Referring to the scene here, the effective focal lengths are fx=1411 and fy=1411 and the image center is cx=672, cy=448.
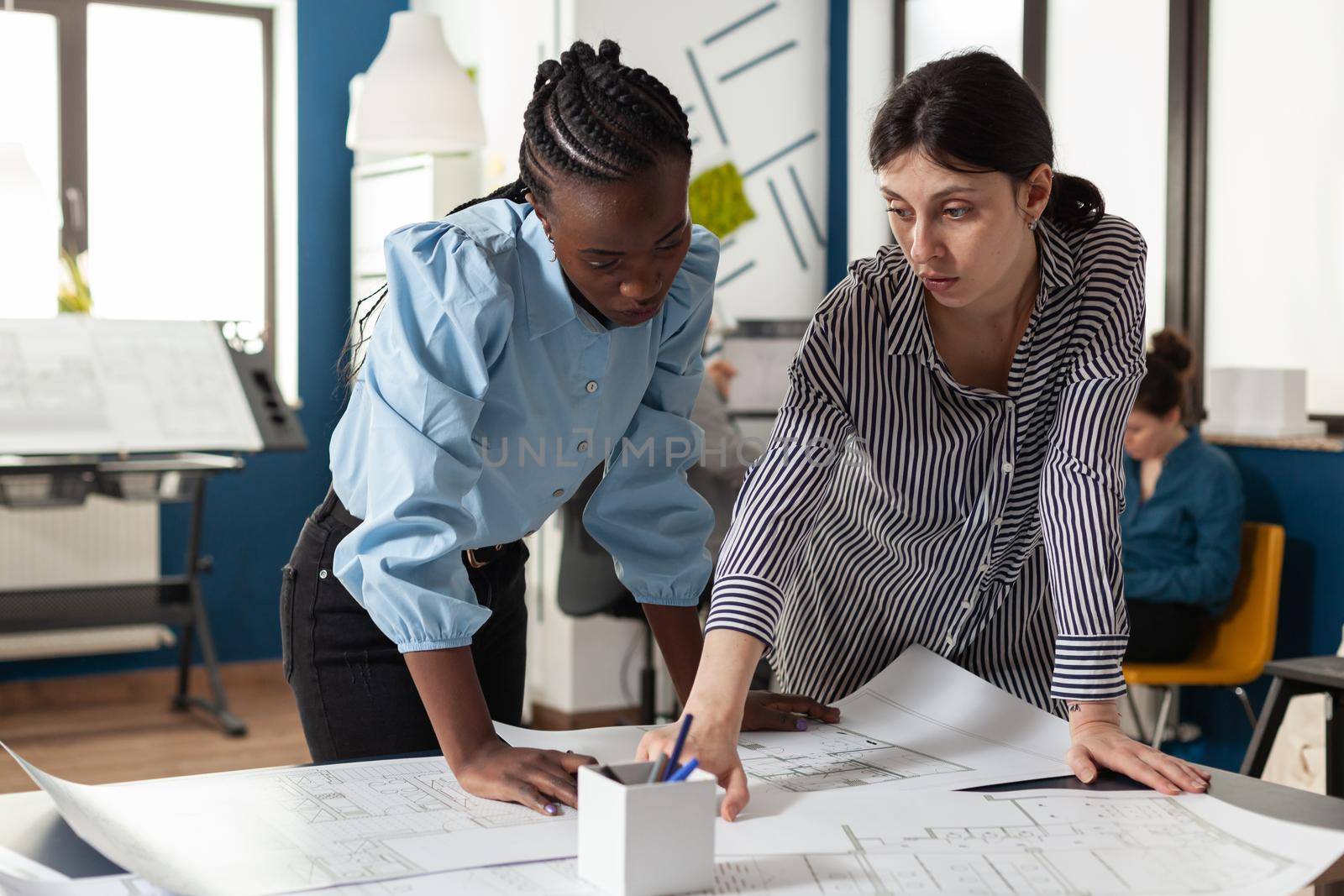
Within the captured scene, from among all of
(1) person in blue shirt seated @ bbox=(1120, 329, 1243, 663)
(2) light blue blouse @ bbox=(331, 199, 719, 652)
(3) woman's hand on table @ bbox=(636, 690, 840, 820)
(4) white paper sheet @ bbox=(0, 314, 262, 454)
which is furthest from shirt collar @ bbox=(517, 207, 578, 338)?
(4) white paper sheet @ bbox=(0, 314, 262, 454)

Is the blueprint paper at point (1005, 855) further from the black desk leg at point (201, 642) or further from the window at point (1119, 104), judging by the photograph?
the black desk leg at point (201, 642)

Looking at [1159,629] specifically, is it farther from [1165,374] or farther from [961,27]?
[961,27]

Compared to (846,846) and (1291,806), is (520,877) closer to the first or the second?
(846,846)

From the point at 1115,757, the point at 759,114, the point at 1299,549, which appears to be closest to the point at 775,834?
the point at 1115,757

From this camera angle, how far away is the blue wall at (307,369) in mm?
4777

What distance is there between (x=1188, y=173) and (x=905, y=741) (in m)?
2.66

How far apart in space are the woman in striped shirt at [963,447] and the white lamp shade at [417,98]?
2211 mm

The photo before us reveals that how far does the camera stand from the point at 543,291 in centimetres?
116

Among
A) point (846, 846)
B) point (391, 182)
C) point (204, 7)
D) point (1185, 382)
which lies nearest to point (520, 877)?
point (846, 846)

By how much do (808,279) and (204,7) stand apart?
2268 millimetres

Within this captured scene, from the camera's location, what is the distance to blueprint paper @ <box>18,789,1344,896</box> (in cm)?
90

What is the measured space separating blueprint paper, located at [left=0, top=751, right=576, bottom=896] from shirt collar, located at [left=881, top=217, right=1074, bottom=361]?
54 centimetres

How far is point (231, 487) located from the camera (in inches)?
188

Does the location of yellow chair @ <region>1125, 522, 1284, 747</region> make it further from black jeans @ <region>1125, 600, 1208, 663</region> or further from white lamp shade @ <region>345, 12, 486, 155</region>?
white lamp shade @ <region>345, 12, 486, 155</region>
